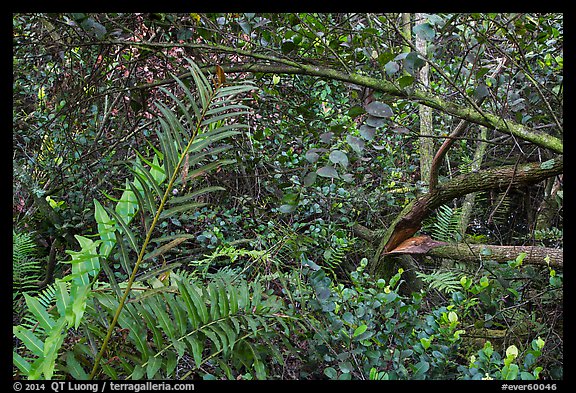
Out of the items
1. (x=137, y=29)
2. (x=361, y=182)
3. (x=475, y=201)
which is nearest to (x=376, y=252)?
(x=361, y=182)

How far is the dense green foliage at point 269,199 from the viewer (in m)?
1.51

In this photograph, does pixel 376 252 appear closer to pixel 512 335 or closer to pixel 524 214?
pixel 512 335

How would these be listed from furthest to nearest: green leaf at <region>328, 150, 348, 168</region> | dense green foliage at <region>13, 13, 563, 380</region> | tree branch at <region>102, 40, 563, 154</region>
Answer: tree branch at <region>102, 40, 563, 154</region> → dense green foliage at <region>13, 13, 563, 380</region> → green leaf at <region>328, 150, 348, 168</region>

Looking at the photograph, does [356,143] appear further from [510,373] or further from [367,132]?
[510,373]

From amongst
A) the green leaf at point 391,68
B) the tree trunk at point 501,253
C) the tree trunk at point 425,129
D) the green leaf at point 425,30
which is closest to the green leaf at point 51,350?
the green leaf at point 391,68

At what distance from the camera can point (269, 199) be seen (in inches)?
117

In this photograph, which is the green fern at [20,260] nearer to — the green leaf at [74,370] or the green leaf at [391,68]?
the green leaf at [74,370]

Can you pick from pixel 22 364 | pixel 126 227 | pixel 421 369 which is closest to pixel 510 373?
pixel 421 369

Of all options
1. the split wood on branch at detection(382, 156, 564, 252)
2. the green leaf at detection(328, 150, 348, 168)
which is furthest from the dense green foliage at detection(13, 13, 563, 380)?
the split wood on branch at detection(382, 156, 564, 252)

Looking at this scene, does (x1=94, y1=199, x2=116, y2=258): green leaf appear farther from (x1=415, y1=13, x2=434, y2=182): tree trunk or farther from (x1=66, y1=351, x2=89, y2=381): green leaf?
(x1=415, y1=13, x2=434, y2=182): tree trunk

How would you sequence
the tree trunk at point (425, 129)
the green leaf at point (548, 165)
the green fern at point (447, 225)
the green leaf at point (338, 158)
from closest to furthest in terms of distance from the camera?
the green leaf at point (338, 158) → the green leaf at point (548, 165) → the green fern at point (447, 225) → the tree trunk at point (425, 129)

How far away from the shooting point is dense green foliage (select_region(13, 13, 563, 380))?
1510 millimetres

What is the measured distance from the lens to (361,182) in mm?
3387
